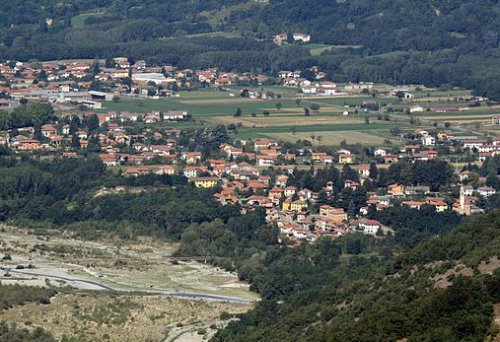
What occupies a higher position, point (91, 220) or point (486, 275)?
point (486, 275)

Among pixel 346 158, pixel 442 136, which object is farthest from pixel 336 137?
pixel 346 158

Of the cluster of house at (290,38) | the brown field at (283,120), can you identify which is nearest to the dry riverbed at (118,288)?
the brown field at (283,120)

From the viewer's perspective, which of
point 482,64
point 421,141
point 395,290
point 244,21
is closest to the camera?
point 395,290

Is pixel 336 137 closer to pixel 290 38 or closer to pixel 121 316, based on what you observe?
pixel 121 316

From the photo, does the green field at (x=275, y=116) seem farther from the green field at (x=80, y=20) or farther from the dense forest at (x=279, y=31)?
the green field at (x=80, y=20)

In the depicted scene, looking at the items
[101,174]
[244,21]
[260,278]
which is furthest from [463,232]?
[244,21]

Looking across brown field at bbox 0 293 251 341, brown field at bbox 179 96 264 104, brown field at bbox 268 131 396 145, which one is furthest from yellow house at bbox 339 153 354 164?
brown field at bbox 0 293 251 341

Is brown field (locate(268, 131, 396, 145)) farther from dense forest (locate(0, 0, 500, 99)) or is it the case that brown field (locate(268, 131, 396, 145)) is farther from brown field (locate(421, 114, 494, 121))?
dense forest (locate(0, 0, 500, 99))

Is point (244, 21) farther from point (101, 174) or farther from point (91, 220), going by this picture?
point (91, 220)
